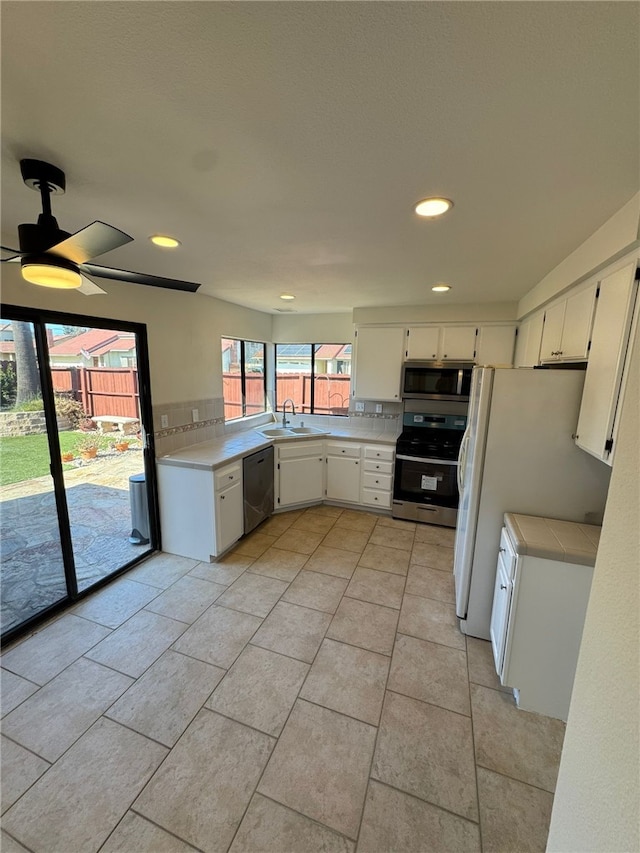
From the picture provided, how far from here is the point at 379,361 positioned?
13.4 ft

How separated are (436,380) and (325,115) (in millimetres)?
3151

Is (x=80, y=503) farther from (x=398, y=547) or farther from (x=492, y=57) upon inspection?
(x=492, y=57)

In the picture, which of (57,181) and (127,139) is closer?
(127,139)

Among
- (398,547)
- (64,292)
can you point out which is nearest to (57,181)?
(64,292)

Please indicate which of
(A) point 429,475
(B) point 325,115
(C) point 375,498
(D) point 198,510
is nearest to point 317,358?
(C) point 375,498

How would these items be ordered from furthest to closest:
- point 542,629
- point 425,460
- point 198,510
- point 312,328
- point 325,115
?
point 312,328 < point 425,460 < point 198,510 < point 542,629 < point 325,115

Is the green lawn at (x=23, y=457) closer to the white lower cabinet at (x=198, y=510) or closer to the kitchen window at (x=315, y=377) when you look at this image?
the white lower cabinet at (x=198, y=510)

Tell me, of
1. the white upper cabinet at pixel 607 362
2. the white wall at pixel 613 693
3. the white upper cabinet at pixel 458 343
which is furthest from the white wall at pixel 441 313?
the white wall at pixel 613 693

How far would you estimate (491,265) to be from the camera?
2348 millimetres

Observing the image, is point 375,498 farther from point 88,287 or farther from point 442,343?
point 88,287

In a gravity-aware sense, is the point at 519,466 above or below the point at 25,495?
above

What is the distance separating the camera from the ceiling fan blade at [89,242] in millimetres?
1206

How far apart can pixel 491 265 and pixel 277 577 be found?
2841 millimetres

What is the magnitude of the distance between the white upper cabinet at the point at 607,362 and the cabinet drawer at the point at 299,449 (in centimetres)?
266
